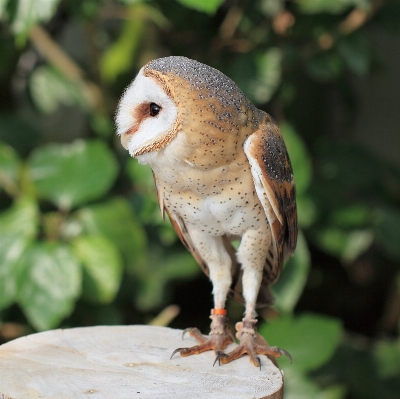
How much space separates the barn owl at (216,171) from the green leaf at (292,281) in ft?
2.24

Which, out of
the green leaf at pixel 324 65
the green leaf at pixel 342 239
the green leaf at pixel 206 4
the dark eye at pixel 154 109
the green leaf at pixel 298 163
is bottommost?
the green leaf at pixel 342 239

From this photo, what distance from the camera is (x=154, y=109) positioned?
159 centimetres

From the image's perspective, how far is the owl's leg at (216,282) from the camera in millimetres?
1868

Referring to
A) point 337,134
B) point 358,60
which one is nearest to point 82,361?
point 358,60

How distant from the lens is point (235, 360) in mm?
1796

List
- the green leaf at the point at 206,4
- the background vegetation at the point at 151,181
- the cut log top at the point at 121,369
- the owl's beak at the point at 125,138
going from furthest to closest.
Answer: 1. the background vegetation at the point at 151,181
2. the green leaf at the point at 206,4
3. the owl's beak at the point at 125,138
4. the cut log top at the point at 121,369

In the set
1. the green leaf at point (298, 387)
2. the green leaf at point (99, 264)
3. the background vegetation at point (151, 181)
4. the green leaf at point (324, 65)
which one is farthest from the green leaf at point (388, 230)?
the green leaf at point (99, 264)

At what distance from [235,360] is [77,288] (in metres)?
0.83

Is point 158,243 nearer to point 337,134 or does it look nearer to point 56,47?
point 56,47

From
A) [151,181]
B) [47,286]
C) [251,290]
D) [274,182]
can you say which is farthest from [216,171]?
[151,181]

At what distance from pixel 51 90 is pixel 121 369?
2.10 m

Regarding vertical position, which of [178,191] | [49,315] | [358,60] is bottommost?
[49,315]

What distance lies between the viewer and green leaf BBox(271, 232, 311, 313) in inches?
106

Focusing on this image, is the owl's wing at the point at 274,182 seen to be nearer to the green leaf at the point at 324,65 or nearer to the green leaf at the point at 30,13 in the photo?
the green leaf at the point at 30,13
